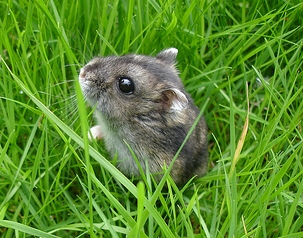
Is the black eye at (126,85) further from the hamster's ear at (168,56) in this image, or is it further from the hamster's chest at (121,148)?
the hamster's ear at (168,56)

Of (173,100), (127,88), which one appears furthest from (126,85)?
(173,100)

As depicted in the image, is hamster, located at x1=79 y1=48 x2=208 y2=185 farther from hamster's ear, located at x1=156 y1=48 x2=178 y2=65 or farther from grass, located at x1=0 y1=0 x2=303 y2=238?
grass, located at x1=0 y1=0 x2=303 y2=238

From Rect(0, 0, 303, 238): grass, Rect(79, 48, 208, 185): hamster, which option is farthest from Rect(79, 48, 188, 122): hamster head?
Rect(0, 0, 303, 238): grass

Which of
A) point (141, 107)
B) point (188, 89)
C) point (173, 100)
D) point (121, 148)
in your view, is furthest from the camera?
point (188, 89)

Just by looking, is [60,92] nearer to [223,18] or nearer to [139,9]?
[139,9]

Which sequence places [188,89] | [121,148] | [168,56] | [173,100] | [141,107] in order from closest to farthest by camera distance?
[173,100], [141,107], [121,148], [168,56], [188,89]

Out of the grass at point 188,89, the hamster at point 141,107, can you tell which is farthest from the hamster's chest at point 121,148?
the grass at point 188,89

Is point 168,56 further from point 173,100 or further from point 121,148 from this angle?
point 121,148
